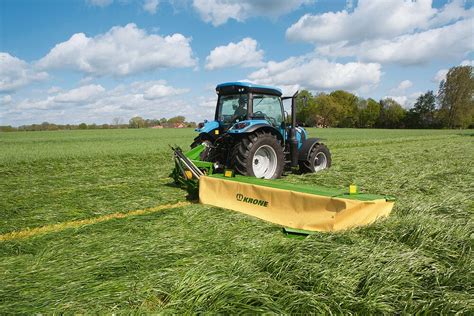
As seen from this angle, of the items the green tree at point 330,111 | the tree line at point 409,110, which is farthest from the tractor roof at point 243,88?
the green tree at point 330,111

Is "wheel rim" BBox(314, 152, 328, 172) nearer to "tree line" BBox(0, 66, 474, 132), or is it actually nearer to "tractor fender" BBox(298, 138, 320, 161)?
"tractor fender" BBox(298, 138, 320, 161)

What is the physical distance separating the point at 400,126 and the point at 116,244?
72555 millimetres

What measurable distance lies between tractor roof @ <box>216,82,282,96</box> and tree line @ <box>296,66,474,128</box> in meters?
36.4

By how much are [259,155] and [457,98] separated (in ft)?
205

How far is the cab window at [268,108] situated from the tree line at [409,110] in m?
36.1

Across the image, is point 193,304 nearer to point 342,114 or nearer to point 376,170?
point 376,170

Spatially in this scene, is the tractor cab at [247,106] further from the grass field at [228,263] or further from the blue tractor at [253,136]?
the grass field at [228,263]

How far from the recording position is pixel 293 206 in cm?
425

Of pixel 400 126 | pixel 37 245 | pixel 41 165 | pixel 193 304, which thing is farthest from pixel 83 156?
pixel 400 126

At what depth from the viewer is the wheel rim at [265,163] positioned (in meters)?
7.02

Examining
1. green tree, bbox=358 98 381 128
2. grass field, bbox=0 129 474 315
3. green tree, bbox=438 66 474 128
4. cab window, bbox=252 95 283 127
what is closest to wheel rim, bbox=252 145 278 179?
cab window, bbox=252 95 283 127

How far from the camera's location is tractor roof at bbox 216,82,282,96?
7.00 metres

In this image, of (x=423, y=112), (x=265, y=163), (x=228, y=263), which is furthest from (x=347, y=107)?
(x=228, y=263)

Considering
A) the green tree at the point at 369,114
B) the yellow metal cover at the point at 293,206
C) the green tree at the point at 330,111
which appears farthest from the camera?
the green tree at the point at 330,111
